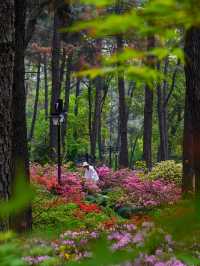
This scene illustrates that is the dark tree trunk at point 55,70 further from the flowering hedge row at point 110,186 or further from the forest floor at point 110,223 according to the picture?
the flowering hedge row at point 110,186

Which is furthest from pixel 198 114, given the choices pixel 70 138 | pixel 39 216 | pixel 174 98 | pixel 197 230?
pixel 174 98

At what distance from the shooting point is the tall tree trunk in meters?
6.25

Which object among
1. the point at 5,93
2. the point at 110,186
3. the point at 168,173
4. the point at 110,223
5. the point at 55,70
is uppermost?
the point at 5,93

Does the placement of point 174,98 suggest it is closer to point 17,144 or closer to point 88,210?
point 88,210

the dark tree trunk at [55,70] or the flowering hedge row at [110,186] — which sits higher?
the dark tree trunk at [55,70]

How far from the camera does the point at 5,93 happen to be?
639 centimetres

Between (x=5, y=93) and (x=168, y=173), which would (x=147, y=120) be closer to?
(x=168, y=173)

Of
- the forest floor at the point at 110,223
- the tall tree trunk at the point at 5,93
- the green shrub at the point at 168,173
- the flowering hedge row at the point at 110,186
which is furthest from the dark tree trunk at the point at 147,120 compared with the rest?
the tall tree trunk at the point at 5,93

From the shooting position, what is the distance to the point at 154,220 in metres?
1.68

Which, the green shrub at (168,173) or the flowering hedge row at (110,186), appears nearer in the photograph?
the flowering hedge row at (110,186)

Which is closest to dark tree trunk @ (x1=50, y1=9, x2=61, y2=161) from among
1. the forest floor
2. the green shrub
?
the forest floor

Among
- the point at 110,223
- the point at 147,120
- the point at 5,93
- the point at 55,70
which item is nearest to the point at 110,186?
the point at 147,120

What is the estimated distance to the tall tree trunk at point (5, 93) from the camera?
6.25 m

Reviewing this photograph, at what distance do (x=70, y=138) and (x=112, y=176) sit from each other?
21569 millimetres
